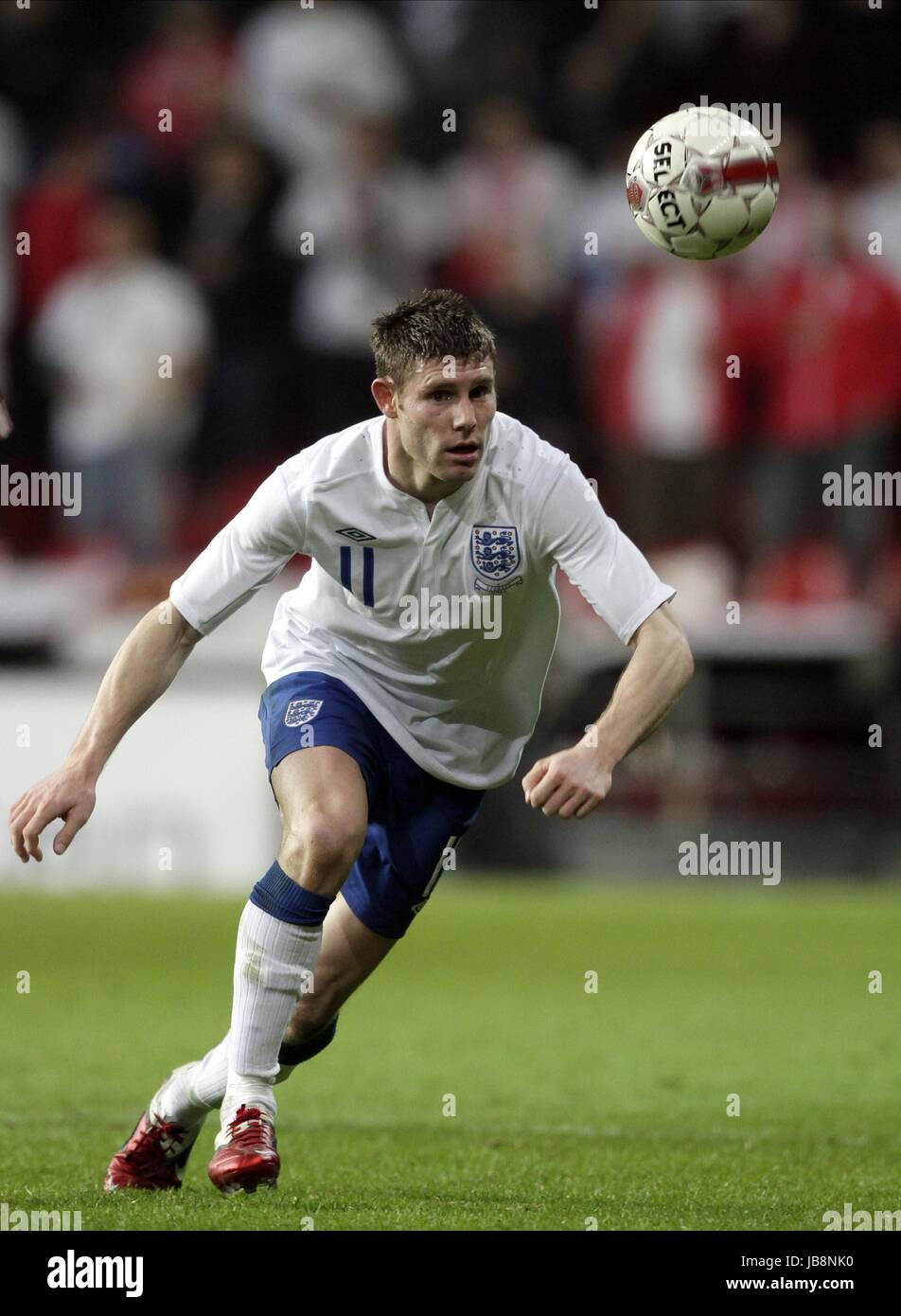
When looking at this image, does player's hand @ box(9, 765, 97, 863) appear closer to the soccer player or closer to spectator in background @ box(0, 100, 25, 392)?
the soccer player

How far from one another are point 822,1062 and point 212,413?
368 inches

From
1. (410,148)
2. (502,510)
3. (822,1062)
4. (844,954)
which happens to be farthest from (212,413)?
(502,510)

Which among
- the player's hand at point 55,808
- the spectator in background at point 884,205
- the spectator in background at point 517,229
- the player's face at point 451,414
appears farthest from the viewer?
the spectator in background at point 884,205

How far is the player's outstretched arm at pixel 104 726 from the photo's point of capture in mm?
5148

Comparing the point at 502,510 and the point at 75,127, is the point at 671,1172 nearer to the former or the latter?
the point at 502,510

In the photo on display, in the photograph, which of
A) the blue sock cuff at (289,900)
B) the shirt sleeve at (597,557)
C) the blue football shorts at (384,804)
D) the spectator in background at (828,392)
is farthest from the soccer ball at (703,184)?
the spectator in background at (828,392)

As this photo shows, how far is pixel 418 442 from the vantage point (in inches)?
215

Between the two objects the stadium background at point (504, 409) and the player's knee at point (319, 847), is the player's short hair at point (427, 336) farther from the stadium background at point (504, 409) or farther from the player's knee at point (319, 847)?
the stadium background at point (504, 409)

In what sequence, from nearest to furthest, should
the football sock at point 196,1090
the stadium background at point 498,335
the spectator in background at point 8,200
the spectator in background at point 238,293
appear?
1. the football sock at point 196,1090
2. the stadium background at point 498,335
3. the spectator in background at point 238,293
4. the spectator in background at point 8,200

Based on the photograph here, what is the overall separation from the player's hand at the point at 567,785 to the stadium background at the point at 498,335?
866cm

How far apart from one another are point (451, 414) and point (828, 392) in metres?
10.5

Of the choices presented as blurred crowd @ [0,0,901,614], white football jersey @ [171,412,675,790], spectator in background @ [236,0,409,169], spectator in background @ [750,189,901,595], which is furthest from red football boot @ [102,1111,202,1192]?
spectator in background @ [236,0,409,169]

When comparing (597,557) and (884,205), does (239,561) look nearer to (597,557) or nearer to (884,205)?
(597,557)

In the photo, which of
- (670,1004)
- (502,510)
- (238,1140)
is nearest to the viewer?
(238,1140)
